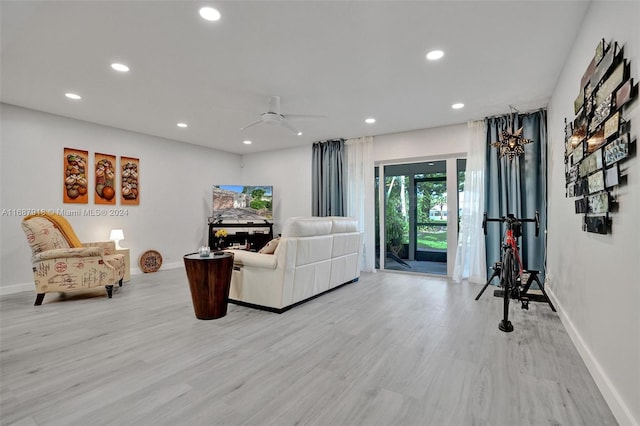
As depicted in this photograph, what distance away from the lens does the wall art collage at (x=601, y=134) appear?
154cm

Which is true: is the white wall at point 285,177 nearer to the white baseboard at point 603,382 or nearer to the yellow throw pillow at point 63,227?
the yellow throw pillow at point 63,227

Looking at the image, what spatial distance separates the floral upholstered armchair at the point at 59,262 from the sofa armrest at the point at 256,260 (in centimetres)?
182

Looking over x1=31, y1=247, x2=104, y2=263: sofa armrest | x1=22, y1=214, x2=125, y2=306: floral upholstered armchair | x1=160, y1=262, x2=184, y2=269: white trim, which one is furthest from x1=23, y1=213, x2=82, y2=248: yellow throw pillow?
x1=160, y1=262, x2=184, y2=269: white trim

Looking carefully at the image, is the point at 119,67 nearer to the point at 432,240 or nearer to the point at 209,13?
the point at 209,13

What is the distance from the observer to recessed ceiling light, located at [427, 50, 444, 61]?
8.97ft

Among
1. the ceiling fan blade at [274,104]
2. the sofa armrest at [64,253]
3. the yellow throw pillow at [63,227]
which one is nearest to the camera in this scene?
the sofa armrest at [64,253]

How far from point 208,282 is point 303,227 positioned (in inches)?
44.2

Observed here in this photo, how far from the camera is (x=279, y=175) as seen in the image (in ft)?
22.6

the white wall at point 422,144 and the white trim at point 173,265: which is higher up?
the white wall at point 422,144

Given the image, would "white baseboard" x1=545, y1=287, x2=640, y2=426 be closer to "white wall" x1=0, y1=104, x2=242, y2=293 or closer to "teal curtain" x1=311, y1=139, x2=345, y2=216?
"teal curtain" x1=311, y1=139, x2=345, y2=216

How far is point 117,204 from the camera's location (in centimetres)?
519

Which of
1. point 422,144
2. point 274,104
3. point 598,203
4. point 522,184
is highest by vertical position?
point 274,104

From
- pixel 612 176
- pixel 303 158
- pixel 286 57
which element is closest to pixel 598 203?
pixel 612 176

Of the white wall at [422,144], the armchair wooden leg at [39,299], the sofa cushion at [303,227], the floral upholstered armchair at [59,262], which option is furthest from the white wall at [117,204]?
the white wall at [422,144]
